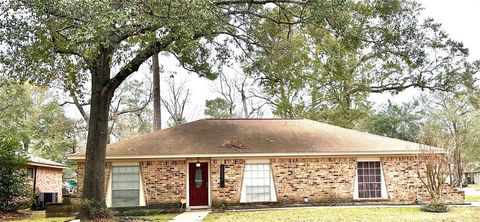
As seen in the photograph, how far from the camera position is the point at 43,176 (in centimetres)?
2497

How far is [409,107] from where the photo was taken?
→ 33.8 meters

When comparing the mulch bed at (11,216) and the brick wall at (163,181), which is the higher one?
the brick wall at (163,181)

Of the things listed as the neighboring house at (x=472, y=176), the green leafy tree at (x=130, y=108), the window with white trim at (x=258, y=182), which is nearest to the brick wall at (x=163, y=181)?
the window with white trim at (x=258, y=182)

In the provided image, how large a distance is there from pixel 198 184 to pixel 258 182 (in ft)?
7.87

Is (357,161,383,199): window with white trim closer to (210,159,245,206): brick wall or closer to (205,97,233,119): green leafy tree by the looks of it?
(210,159,245,206): brick wall

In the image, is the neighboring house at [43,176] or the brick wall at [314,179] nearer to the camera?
the brick wall at [314,179]

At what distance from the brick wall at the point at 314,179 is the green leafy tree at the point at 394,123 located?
15438 millimetres

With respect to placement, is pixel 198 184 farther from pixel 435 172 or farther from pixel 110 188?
pixel 435 172

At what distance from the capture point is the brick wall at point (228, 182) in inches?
701

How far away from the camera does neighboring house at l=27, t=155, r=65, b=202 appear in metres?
22.4

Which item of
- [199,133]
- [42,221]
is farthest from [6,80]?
[199,133]

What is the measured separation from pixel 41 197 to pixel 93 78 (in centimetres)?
957

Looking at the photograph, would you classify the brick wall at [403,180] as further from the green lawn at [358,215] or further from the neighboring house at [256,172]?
the green lawn at [358,215]

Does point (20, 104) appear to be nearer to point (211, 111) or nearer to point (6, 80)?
point (211, 111)
